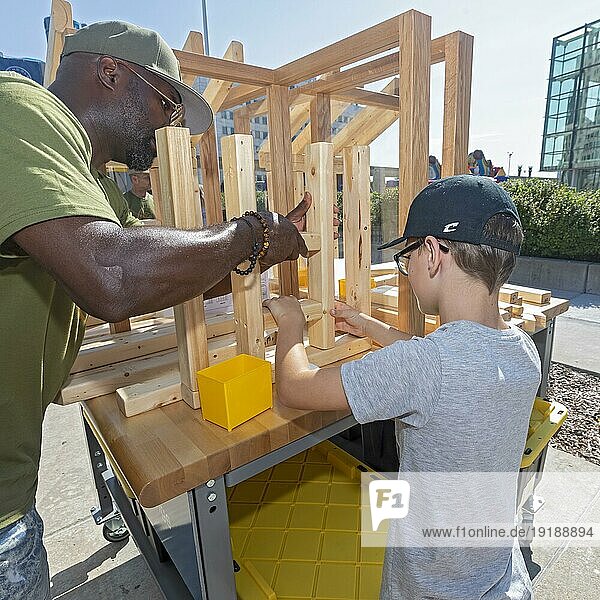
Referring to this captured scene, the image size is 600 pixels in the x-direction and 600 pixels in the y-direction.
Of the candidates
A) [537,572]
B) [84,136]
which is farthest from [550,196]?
[84,136]

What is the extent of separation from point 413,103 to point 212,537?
1430 millimetres

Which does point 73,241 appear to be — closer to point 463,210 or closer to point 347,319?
point 463,210

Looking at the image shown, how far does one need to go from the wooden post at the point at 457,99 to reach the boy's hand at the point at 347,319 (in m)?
0.67

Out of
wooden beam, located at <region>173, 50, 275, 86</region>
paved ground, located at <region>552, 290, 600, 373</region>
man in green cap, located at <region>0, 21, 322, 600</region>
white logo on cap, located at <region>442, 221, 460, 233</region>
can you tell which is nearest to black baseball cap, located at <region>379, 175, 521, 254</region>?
white logo on cap, located at <region>442, 221, 460, 233</region>

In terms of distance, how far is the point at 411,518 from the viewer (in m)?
1.15

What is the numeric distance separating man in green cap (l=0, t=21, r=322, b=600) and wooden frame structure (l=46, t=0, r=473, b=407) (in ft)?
0.65

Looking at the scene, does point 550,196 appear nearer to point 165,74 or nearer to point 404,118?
point 404,118

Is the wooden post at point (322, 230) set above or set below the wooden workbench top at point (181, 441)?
above

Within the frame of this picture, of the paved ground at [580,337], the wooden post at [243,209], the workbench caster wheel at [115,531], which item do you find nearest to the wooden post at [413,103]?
the wooden post at [243,209]

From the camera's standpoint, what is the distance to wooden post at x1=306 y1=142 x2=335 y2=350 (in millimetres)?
1417

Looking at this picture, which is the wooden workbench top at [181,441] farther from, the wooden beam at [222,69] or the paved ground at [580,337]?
the paved ground at [580,337]

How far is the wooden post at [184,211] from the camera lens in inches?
44.9

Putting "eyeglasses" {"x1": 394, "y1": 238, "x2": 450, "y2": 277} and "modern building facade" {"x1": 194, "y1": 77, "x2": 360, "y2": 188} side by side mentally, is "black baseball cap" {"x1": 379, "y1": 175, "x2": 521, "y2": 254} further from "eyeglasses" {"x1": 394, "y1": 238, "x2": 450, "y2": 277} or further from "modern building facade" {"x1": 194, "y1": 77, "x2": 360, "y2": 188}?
"modern building facade" {"x1": 194, "y1": 77, "x2": 360, "y2": 188}

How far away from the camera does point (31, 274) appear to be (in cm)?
91
